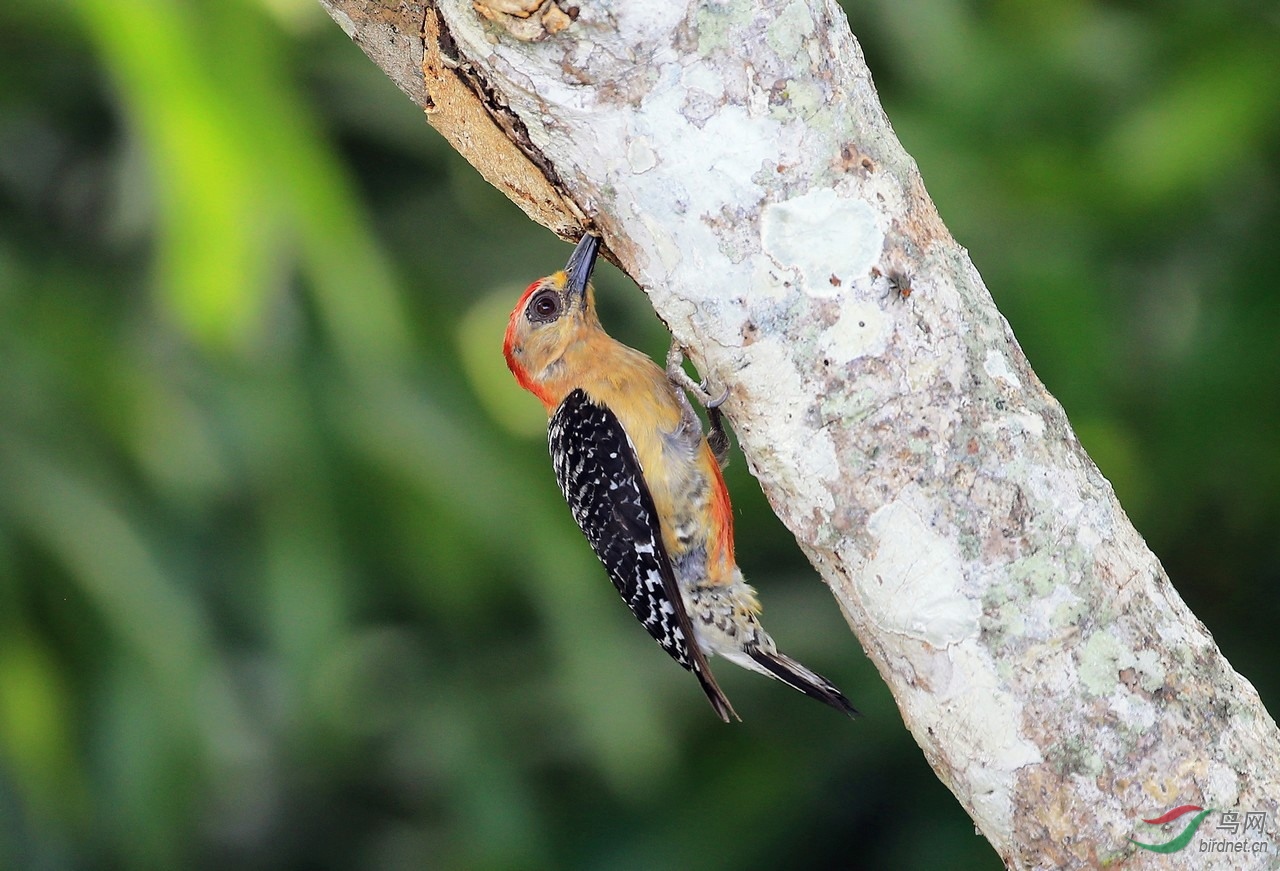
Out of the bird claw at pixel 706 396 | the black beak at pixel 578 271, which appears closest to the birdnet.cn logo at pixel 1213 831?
the bird claw at pixel 706 396

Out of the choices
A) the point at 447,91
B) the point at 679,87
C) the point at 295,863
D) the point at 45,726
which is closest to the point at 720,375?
the point at 679,87

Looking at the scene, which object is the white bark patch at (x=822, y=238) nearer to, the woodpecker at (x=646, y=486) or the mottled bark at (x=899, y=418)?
the mottled bark at (x=899, y=418)

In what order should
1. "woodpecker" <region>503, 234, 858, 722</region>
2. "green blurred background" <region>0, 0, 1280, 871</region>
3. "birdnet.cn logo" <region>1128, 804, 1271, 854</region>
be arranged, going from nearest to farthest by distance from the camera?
"birdnet.cn logo" <region>1128, 804, 1271, 854</region> → "woodpecker" <region>503, 234, 858, 722</region> → "green blurred background" <region>0, 0, 1280, 871</region>

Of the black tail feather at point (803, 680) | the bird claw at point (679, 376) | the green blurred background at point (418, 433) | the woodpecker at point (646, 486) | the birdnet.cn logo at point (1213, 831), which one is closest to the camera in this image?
the birdnet.cn logo at point (1213, 831)

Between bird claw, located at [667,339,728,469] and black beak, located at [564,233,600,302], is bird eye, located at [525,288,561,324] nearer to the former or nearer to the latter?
black beak, located at [564,233,600,302]

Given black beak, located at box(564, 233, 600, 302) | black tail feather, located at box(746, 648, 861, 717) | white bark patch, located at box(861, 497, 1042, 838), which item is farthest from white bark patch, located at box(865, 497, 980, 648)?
black beak, located at box(564, 233, 600, 302)

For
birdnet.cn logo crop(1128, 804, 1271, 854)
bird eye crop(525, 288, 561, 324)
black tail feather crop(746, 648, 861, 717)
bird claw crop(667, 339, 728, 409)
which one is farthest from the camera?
bird eye crop(525, 288, 561, 324)

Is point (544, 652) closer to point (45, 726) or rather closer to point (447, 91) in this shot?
point (45, 726)
